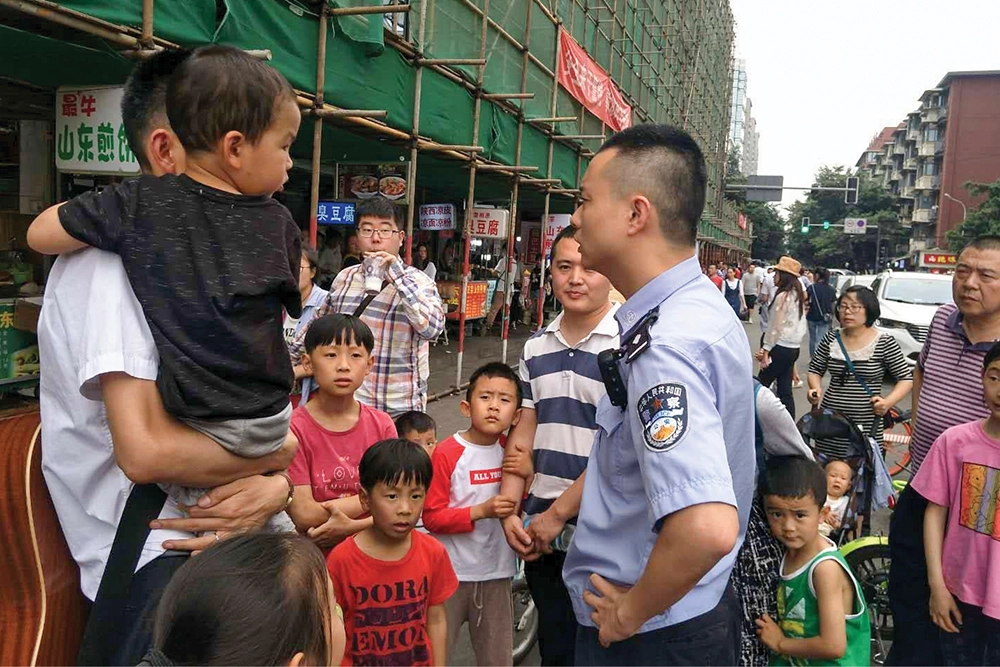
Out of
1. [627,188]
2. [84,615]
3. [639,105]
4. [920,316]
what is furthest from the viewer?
[639,105]

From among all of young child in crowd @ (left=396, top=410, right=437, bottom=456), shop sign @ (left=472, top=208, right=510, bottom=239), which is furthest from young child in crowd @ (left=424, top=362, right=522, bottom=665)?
shop sign @ (left=472, top=208, right=510, bottom=239)

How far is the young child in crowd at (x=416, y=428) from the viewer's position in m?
3.67

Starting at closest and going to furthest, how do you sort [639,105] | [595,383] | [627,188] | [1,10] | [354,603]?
[627,188], [354,603], [595,383], [1,10], [639,105]

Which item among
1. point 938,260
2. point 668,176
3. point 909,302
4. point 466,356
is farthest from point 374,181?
point 938,260

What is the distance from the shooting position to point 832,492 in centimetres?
407

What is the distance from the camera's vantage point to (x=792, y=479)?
8.23ft

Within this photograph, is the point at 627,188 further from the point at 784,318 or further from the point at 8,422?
the point at 784,318

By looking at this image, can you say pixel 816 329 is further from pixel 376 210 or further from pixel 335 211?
pixel 376 210

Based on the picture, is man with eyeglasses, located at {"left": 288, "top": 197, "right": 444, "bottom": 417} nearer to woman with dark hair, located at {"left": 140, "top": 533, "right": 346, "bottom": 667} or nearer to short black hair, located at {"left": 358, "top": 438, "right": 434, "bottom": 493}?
short black hair, located at {"left": 358, "top": 438, "right": 434, "bottom": 493}

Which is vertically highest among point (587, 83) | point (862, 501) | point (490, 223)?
point (587, 83)

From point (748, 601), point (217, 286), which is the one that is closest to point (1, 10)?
point (217, 286)

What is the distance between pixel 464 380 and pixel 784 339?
157 inches

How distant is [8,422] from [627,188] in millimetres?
1442

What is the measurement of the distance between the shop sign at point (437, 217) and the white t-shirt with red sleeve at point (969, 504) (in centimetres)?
800
